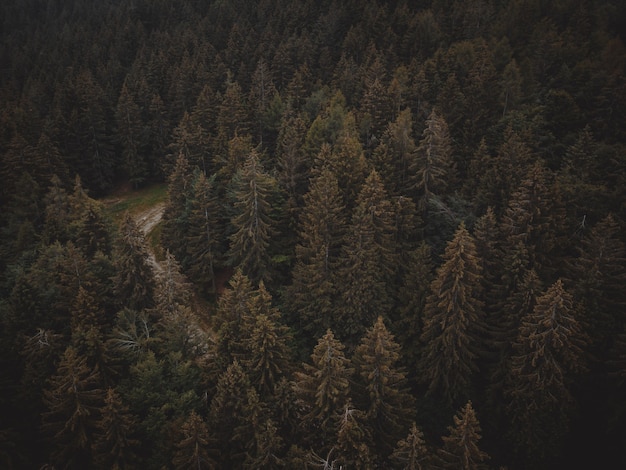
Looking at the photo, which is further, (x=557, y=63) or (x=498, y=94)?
(x=557, y=63)

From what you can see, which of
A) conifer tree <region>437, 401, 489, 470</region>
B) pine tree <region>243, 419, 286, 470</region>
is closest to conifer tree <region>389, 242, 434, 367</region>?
conifer tree <region>437, 401, 489, 470</region>

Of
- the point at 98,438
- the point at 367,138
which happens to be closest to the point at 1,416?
the point at 98,438

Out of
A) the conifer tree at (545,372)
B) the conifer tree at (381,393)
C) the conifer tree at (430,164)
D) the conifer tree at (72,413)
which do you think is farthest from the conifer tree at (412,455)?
the conifer tree at (430,164)

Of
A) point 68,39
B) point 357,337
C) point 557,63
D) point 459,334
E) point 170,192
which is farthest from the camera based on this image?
point 68,39

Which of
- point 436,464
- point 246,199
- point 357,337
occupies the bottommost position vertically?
point 357,337

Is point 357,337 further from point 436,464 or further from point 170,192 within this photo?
point 170,192

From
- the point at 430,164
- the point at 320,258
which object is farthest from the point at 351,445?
the point at 430,164

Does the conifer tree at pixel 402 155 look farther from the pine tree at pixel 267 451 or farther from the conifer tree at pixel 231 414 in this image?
the pine tree at pixel 267 451

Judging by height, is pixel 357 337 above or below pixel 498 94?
below
